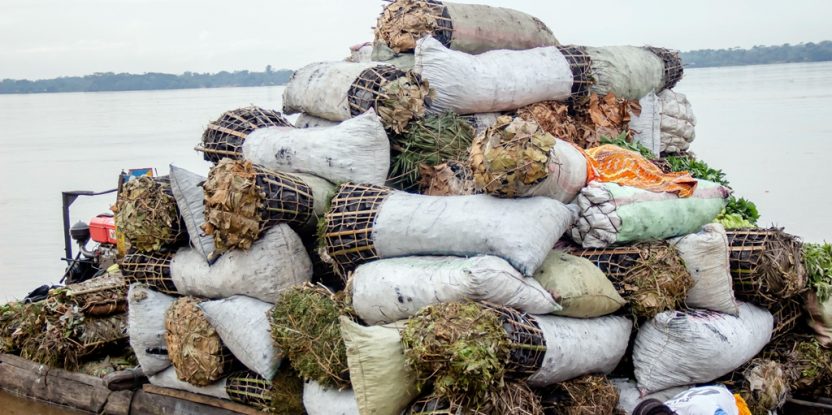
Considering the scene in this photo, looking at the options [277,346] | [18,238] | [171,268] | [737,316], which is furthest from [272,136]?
[18,238]

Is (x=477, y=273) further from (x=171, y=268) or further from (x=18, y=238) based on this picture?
(x=18, y=238)

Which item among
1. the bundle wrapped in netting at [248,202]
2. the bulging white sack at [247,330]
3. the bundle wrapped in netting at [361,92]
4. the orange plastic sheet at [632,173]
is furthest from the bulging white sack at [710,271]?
the bulging white sack at [247,330]

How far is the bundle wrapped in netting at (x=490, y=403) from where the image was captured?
326cm

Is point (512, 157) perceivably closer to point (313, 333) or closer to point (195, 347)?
point (313, 333)

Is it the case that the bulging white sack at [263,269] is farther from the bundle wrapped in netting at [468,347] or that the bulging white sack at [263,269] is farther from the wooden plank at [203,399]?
the bundle wrapped in netting at [468,347]

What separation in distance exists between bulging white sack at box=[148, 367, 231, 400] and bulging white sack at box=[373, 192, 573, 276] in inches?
43.5

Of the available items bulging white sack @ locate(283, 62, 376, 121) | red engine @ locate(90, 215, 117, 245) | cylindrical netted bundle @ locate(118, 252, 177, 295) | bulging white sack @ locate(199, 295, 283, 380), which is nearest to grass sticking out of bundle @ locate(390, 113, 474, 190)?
bulging white sack @ locate(283, 62, 376, 121)

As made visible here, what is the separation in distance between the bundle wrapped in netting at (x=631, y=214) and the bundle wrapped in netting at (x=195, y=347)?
169 centimetres

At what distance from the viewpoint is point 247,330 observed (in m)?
4.14

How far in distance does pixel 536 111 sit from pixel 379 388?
197 cm

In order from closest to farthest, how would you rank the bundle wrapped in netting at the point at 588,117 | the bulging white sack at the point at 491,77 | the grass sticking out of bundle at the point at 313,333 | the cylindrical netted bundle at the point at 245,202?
the grass sticking out of bundle at the point at 313,333
the cylindrical netted bundle at the point at 245,202
the bulging white sack at the point at 491,77
the bundle wrapped in netting at the point at 588,117

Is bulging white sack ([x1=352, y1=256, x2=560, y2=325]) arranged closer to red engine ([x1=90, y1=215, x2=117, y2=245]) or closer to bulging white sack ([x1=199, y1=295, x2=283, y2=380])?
bulging white sack ([x1=199, y1=295, x2=283, y2=380])

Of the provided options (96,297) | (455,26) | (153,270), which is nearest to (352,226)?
(153,270)

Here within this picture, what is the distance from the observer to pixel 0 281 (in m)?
9.74
